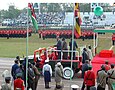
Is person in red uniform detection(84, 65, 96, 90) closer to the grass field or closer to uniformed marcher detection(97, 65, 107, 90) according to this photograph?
uniformed marcher detection(97, 65, 107, 90)

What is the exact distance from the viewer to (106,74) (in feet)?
38.3

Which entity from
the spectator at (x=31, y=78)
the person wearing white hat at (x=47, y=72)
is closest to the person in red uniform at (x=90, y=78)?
the spectator at (x=31, y=78)

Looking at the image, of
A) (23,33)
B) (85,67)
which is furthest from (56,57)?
(23,33)

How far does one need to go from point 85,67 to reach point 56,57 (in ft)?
10.7

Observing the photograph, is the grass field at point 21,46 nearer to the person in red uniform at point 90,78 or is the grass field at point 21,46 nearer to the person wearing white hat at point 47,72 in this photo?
the person wearing white hat at point 47,72

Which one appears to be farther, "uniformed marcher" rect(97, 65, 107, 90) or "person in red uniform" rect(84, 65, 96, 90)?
"person in red uniform" rect(84, 65, 96, 90)

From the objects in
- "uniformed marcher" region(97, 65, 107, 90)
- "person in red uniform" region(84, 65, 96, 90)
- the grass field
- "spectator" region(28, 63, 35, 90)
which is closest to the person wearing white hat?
"spectator" region(28, 63, 35, 90)

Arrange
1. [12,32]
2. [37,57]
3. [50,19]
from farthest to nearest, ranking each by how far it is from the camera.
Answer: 1. [50,19]
2. [12,32]
3. [37,57]

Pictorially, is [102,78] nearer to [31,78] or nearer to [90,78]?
[90,78]

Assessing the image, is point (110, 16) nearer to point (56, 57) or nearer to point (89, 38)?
point (89, 38)

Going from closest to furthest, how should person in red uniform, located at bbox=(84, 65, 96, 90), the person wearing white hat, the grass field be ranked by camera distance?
person in red uniform, located at bbox=(84, 65, 96, 90) → the person wearing white hat → the grass field

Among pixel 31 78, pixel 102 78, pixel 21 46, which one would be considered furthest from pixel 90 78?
pixel 21 46

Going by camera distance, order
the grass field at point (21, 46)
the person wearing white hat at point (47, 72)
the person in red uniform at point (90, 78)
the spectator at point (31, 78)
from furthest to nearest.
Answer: the grass field at point (21, 46) < the person wearing white hat at point (47, 72) < the spectator at point (31, 78) < the person in red uniform at point (90, 78)

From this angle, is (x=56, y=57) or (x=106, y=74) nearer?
(x=106, y=74)
